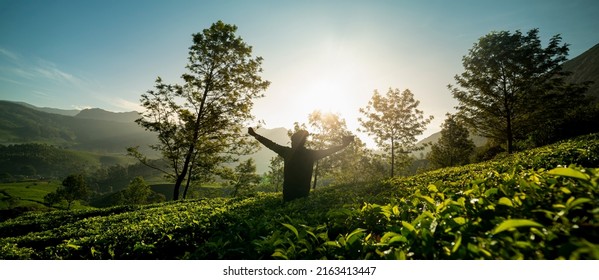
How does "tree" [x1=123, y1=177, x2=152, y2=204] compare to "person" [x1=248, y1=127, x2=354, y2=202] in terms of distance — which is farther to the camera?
"tree" [x1=123, y1=177, x2=152, y2=204]

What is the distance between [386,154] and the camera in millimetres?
29578

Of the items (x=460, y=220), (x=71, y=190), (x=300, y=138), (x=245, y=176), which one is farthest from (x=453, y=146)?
(x=71, y=190)

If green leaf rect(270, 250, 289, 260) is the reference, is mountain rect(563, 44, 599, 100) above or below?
above

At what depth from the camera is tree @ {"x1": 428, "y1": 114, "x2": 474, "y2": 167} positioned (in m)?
40.1

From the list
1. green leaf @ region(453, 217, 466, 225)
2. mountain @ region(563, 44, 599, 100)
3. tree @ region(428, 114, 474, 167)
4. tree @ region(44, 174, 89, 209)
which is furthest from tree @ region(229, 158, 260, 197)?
mountain @ region(563, 44, 599, 100)

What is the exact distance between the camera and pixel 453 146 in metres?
40.7

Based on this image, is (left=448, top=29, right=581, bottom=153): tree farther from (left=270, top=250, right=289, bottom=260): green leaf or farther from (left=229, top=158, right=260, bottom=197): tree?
(left=229, top=158, right=260, bottom=197): tree

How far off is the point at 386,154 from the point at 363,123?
4.64m

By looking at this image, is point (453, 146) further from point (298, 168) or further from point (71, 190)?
point (71, 190)

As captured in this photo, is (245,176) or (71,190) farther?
(71,190)

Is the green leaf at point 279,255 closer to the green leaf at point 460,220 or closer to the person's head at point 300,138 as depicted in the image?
the green leaf at point 460,220
